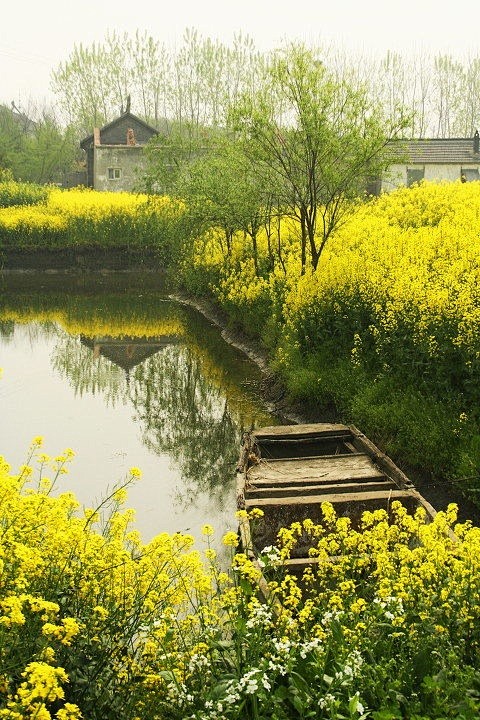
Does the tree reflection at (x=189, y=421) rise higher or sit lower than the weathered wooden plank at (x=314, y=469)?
lower

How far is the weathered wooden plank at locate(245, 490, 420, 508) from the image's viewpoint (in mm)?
8586

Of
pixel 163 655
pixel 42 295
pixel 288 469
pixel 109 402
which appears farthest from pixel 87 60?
pixel 163 655

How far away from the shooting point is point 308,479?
389 inches

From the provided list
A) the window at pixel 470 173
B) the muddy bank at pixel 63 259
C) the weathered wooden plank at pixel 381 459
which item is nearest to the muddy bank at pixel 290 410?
the weathered wooden plank at pixel 381 459

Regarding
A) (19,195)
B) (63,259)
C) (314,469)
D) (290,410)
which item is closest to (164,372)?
(290,410)

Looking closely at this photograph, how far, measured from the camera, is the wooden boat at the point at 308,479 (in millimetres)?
8586

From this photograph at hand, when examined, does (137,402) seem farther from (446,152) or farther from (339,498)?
(446,152)

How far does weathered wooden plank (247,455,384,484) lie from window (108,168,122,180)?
150ft

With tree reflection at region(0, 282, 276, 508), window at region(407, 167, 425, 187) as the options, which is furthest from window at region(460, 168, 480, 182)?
tree reflection at region(0, 282, 276, 508)

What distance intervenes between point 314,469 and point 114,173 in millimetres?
46610

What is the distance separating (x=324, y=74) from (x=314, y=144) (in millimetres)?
1479

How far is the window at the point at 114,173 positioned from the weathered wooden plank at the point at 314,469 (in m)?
45.8

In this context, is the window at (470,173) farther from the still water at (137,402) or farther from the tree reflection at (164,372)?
the still water at (137,402)

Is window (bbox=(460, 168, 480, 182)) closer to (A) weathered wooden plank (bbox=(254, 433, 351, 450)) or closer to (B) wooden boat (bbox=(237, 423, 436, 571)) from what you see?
(B) wooden boat (bbox=(237, 423, 436, 571))
